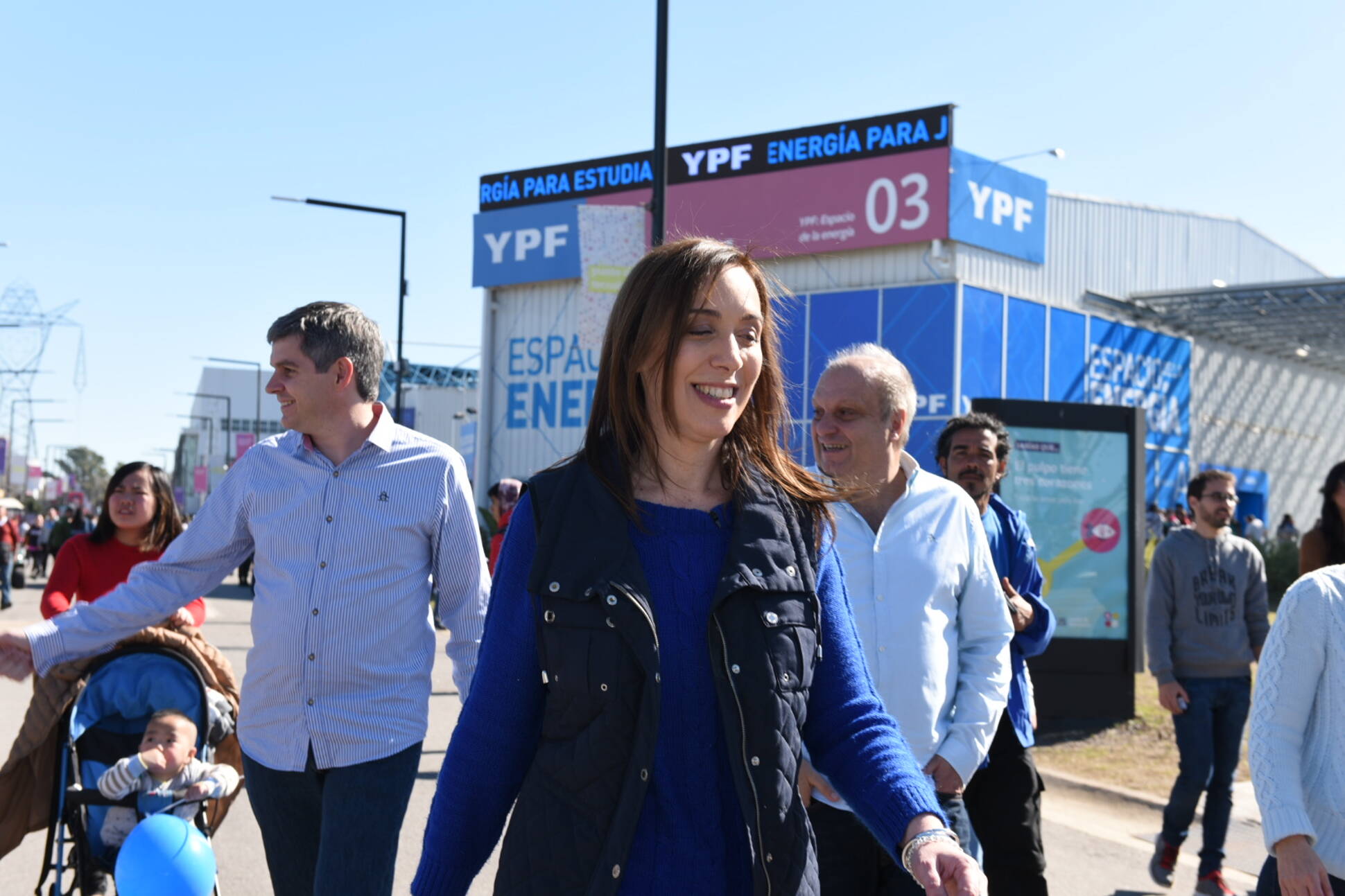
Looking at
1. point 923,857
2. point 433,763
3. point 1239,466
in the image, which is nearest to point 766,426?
point 923,857

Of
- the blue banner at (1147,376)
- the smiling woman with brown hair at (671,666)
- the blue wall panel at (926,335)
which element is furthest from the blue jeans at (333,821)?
the blue banner at (1147,376)

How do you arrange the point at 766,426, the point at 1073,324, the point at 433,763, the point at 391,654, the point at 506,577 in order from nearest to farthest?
1. the point at 506,577
2. the point at 766,426
3. the point at 391,654
4. the point at 433,763
5. the point at 1073,324

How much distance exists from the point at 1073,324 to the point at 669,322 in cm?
3086

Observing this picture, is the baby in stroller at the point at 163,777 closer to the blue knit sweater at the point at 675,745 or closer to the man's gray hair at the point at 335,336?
the man's gray hair at the point at 335,336

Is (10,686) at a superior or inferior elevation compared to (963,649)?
inferior

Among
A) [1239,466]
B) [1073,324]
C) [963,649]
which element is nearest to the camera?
[963,649]

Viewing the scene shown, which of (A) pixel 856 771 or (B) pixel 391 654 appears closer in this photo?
(A) pixel 856 771

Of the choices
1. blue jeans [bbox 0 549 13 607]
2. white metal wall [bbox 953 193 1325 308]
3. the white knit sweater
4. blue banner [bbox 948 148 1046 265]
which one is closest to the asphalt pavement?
the white knit sweater

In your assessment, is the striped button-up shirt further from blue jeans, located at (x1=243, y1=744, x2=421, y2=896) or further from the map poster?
the map poster

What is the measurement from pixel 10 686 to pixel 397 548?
11063mm

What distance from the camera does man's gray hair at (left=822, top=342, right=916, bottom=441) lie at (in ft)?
13.1

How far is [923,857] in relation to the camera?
2064 millimetres

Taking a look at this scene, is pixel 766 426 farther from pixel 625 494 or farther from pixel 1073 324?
pixel 1073 324

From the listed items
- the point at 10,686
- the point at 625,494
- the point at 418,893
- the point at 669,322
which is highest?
the point at 669,322
